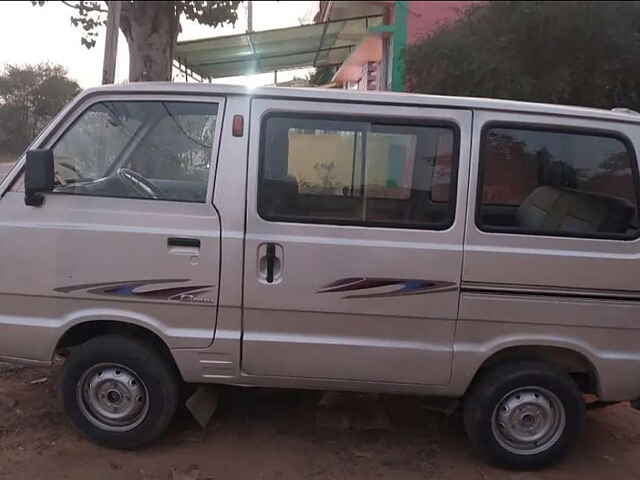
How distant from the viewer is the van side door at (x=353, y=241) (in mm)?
3246

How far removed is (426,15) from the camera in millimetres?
10945

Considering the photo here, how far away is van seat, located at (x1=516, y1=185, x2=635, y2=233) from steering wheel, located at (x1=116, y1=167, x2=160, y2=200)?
2.03 meters

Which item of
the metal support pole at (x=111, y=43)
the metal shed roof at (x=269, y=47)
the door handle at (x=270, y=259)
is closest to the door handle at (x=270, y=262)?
the door handle at (x=270, y=259)

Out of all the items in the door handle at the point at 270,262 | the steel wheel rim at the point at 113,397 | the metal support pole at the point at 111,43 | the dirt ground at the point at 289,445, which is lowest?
the dirt ground at the point at 289,445

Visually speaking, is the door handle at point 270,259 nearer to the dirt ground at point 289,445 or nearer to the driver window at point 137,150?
the driver window at point 137,150

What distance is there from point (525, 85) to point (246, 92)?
6.11 m

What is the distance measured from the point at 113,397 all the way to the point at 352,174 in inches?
74.1

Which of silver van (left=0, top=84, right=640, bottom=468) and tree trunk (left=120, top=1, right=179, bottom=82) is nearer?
silver van (left=0, top=84, right=640, bottom=468)

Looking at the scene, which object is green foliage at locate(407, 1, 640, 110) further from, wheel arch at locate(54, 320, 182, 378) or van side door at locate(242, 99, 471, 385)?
Answer: wheel arch at locate(54, 320, 182, 378)

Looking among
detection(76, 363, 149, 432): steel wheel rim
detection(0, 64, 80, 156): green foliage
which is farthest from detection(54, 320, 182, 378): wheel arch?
detection(0, 64, 80, 156): green foliage

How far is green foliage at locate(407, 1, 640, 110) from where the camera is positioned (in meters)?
8.38

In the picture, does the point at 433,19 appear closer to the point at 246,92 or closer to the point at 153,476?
the point at 246,92

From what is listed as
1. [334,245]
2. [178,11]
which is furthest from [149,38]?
[334,245]

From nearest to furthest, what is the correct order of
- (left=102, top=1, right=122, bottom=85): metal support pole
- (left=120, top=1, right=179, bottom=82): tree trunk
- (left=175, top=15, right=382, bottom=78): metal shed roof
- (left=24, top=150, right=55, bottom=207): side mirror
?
(left=24, top=150, right=55, bottom=207): side mirror, (left=102, top=1, right=122, bottom=85): metal support pole, (left=120, top=1, right=179, bottom=82): tree trunk, (left=175, top=15, right=382, bottom=78): metal shed roof
